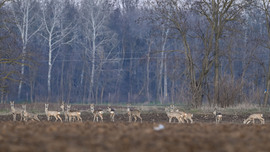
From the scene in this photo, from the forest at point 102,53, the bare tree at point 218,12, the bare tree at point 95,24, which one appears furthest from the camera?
the bare tree at point 95,24

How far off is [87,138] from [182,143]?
2079 mm

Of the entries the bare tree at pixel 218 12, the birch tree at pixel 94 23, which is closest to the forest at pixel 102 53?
the birch tree at pixel 94 23

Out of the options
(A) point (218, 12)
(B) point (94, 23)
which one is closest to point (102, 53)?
(B) point (94, 23)

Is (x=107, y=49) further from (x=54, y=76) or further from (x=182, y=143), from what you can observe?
(x=182, y=143)

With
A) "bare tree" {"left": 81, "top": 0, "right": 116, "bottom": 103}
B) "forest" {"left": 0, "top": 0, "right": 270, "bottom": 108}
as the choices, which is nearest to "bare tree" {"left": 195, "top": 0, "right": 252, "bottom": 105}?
"forest" {"left": 0, "top": 0, "right": 270, "bottom": 108}

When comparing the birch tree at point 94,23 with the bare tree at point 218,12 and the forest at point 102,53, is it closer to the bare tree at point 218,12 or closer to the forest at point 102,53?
the forest at point 102,53

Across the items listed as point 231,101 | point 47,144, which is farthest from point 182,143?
point 231,101

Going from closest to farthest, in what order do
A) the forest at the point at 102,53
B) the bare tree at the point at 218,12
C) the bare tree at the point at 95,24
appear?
1. the bare tree at the point at 218,12
2. the forest at the point at 102,53
3. the bare tree at the point at 95,24

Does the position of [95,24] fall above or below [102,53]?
above

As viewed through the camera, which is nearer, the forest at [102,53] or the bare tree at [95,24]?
the forest at [102,53]

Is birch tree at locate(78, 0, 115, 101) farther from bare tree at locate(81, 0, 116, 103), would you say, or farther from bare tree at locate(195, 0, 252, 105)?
bare tree at locate(195, 0, 252, 105)

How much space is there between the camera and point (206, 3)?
106ft

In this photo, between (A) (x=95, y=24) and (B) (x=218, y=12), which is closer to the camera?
(B) (x=218, y=12)

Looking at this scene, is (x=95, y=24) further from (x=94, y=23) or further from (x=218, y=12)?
(x=218, y=12)
